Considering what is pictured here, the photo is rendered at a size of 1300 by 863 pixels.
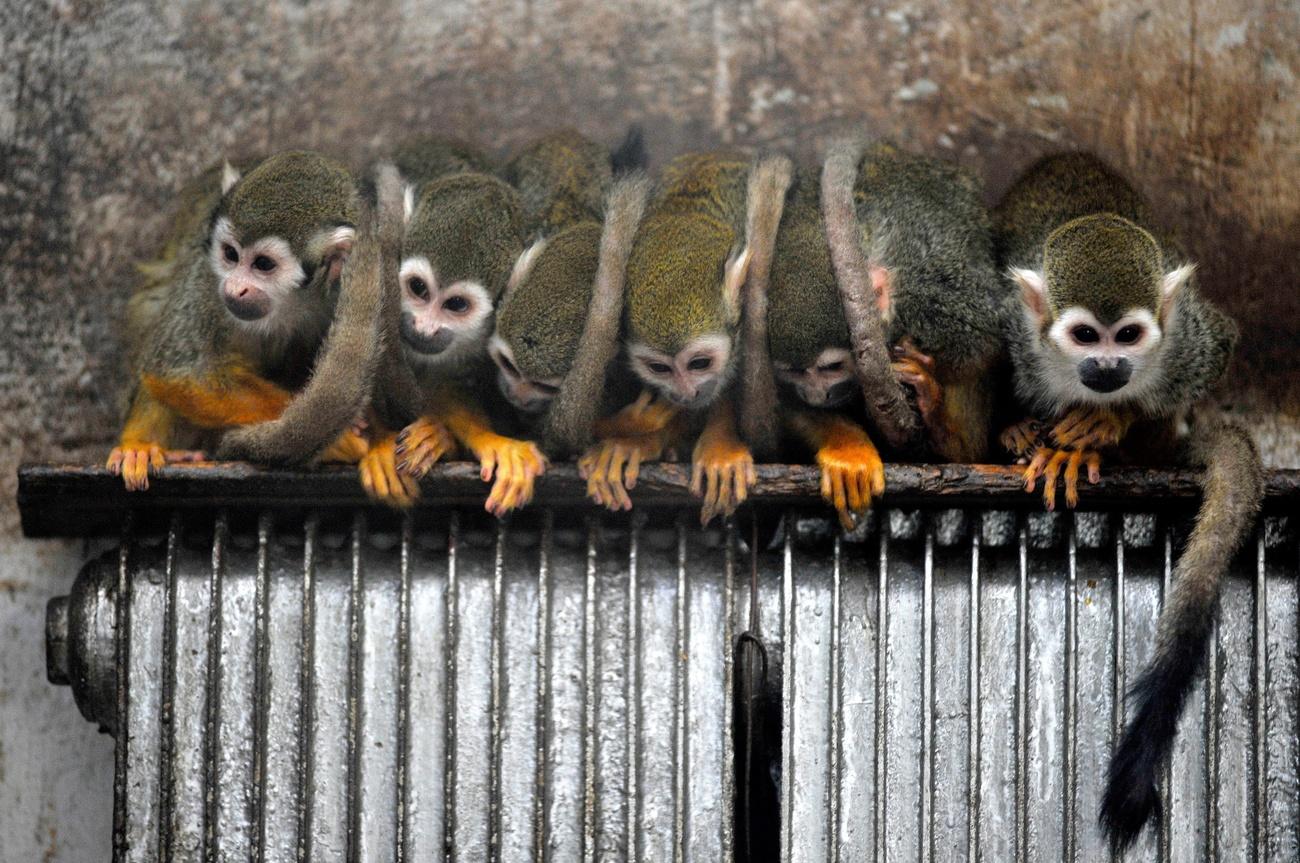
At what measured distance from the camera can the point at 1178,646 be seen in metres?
2.15

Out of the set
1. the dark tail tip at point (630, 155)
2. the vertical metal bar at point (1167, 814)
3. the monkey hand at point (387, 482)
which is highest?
the dark tail tip at point (630, 155)

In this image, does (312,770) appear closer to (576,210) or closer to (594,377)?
(594,377)

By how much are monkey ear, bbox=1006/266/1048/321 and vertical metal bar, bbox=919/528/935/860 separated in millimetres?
454

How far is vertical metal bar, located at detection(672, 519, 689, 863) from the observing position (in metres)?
2.19

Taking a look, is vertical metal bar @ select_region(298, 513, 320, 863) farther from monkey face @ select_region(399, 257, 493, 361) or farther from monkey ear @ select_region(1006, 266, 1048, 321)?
monkey ear @ select_region(1006, 266, 1048, 321)

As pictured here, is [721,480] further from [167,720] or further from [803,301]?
[167,720]

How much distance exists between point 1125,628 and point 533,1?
160 cm

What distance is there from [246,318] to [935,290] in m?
1.13

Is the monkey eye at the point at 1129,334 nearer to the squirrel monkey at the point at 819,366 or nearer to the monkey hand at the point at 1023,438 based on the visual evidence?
the monkey hand at the point at 1023,438

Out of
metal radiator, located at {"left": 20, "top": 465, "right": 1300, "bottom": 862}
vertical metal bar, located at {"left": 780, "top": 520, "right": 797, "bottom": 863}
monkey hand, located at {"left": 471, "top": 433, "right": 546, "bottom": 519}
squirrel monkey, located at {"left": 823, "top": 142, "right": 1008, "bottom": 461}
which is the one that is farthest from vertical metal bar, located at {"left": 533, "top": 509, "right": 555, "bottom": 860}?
squirrel monkey, located at {"left": 823, "top": 142, "right": 1008, "bottom": 461}

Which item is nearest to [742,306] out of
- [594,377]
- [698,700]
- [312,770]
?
[594,377]

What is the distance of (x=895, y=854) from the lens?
7.25 ft

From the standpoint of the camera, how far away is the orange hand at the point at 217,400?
2400 millimetres

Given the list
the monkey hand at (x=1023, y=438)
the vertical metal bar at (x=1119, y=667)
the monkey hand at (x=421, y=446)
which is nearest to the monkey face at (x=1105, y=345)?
the monkey hand at (x=1023, y=438)
